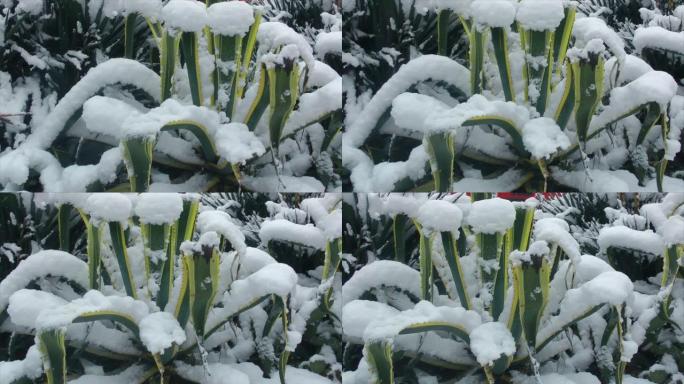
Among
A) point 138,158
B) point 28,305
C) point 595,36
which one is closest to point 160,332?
point 28,305

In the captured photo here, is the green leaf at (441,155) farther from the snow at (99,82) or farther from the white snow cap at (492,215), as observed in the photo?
the snow at (99,82)

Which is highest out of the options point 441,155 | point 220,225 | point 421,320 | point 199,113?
point 199,113

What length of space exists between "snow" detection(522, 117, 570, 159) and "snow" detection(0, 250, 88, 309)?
1129 mm

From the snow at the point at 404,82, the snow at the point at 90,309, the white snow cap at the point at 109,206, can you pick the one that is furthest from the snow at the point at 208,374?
the snow at the point at 404,82

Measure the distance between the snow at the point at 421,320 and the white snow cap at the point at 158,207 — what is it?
56cm

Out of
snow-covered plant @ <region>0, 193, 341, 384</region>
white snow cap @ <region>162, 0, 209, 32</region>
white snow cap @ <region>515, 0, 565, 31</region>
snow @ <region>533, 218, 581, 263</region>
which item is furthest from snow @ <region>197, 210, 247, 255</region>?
white snow cap @ <region>515, 0, 565, 31</region>

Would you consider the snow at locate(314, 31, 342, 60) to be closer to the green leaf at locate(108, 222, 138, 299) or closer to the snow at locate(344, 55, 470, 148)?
the snow at locate(344, 55, 470, 148)

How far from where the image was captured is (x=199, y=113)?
2039 mm

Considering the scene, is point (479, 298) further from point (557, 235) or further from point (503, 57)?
point (503, 57)

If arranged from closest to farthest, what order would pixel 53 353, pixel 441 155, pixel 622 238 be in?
pixel 53 353 < pixel 441 155 < pixel 622 238

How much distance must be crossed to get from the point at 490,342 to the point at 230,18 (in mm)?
1016

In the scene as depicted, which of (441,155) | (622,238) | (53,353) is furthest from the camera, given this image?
(622,238)

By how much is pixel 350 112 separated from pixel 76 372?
913 millimetres

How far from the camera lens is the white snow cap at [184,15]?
2049 millimetres
